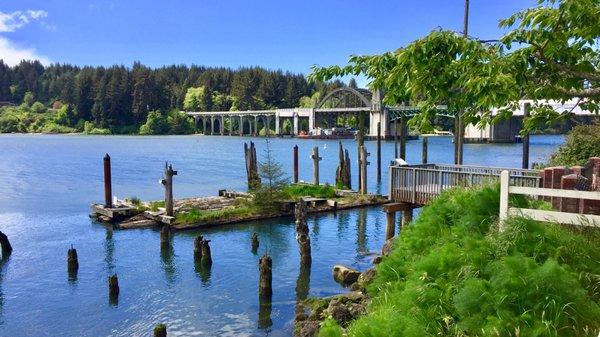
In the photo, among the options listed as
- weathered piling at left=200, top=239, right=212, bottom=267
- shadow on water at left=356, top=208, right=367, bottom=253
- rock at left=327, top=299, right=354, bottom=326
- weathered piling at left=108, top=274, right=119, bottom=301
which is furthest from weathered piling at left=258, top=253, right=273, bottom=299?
shadow on water at left=356, top=208, right=367, bottom=253

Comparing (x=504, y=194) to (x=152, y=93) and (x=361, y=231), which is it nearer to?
(x=361, y=231)

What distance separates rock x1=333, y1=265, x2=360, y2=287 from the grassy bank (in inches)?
280

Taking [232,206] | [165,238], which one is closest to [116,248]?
[165,238]

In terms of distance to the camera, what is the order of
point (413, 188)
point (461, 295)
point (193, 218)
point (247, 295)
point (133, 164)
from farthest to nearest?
point (133, 164) < point (193, 218) < point (413, 188) < point (247, 295) < point (461, 295)

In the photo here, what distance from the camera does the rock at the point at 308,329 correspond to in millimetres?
12211

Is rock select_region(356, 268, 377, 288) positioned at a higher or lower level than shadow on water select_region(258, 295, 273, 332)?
higher

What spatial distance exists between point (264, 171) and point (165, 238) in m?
8.44

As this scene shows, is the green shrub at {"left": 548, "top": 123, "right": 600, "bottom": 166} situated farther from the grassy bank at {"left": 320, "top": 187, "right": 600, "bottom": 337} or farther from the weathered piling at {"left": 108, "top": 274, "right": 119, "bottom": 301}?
the weathered piling at {"left": 108, "top": 274, "right": 119, "bottom": 301}

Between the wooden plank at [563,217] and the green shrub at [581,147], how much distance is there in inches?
666

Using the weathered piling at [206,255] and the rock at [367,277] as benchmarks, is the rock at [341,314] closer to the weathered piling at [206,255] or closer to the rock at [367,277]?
the rock at [367,277]

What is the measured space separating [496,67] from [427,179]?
11.5m

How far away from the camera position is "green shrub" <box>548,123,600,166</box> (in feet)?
80.8

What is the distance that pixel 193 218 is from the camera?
2669 cm

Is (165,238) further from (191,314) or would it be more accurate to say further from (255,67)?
(255,67)
